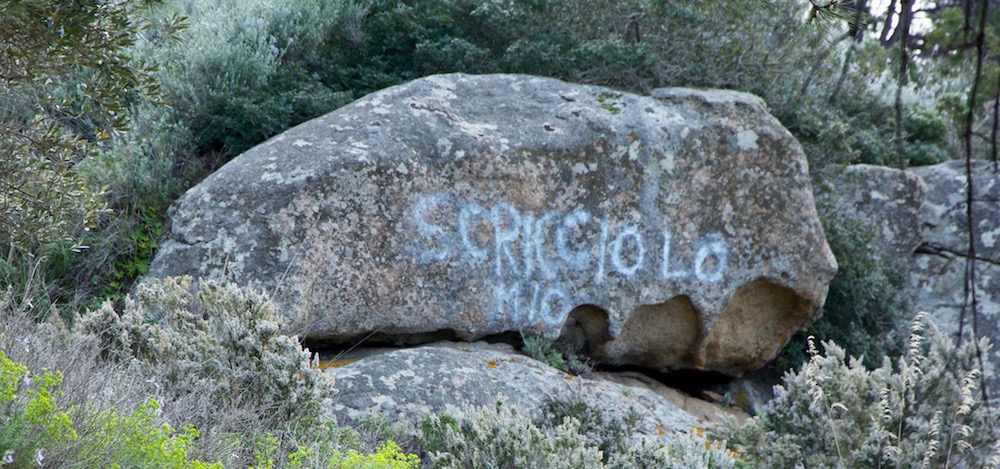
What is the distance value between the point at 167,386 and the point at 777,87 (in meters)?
6.43

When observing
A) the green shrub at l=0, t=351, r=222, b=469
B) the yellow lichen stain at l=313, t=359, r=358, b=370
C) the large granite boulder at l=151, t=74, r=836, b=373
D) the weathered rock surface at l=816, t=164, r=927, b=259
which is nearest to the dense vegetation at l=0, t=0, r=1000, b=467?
the green shrub at l=0, t=351, r=222, b=469

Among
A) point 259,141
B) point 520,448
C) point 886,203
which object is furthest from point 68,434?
point 886,203

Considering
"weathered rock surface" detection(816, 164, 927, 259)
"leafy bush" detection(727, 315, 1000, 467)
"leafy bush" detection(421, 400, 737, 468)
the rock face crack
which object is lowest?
"leafy bush" detection(421, 400, 737, 468)

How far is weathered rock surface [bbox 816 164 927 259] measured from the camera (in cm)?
890

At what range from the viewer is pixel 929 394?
212 inches

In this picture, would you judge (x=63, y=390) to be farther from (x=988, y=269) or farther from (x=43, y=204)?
(x=988, y=269)

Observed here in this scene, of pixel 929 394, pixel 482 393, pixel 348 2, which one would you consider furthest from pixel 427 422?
pixel 348 2

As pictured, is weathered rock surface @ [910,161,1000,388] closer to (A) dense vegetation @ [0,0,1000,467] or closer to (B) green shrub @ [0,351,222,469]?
(A) dense vegetation @ [0,0,1000,467]

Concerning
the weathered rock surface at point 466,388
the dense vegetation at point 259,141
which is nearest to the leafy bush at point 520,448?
the dense vegetation at point 259,141

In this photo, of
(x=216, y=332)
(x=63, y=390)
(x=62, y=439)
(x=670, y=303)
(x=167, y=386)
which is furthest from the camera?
(x=670, y=303)

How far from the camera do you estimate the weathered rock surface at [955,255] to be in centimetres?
852

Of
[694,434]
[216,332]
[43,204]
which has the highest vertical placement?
[43,204]

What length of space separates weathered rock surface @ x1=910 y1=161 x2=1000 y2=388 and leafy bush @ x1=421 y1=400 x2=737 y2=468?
4655 mm

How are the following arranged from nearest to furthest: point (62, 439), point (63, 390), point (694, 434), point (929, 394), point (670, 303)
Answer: point (62, 439), point (63, 390), point (929, 394), point (694, 434), point (670, 303)
